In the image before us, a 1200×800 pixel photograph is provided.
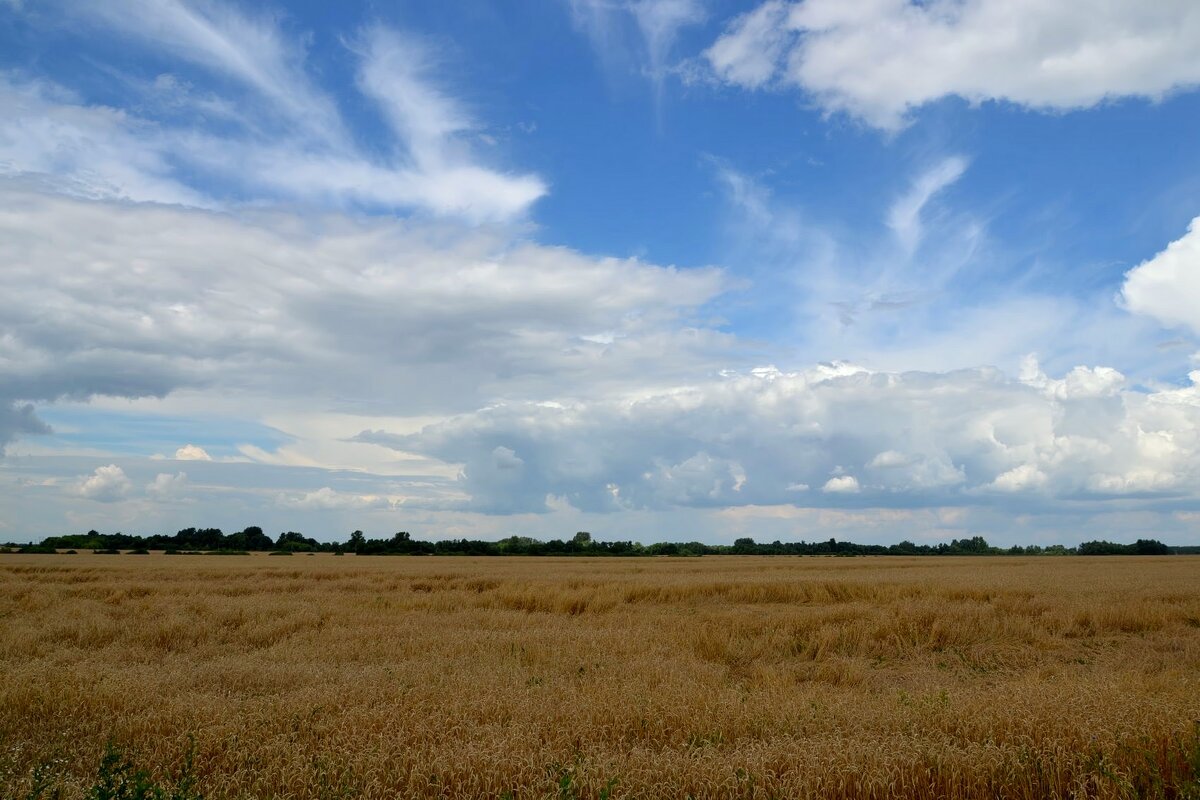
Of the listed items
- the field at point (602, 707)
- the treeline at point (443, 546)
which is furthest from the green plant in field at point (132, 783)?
the treeline at point (443, 546)

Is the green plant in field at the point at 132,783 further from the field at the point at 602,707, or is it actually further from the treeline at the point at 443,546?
the treeline at the point at 443,546

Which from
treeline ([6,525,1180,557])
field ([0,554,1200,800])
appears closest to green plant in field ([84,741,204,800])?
field ([0,554,1200,800])

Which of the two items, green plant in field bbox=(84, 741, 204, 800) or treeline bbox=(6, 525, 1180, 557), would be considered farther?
treeline bbox=(6, 525, 1180, 557)

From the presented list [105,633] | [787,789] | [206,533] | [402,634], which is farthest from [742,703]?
[206,533]

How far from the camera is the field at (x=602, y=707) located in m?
6.19

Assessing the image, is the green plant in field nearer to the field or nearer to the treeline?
the field

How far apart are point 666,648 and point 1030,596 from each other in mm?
16065

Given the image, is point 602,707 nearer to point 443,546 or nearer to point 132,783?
point 132,783

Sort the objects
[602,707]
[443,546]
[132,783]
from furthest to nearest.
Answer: [443,546], [602,707], [132,783]

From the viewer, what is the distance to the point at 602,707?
8.21 metres

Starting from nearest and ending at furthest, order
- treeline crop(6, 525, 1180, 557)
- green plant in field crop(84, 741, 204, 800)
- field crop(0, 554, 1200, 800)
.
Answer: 1. green plant in field crop(84, 741, 204, 800)
2. field crop(0, 554, 1200, 800)
3. treeline crop(6, 525, 1180, 557)

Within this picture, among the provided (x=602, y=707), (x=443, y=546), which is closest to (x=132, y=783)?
(x=602, y=707)

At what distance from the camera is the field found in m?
6.19

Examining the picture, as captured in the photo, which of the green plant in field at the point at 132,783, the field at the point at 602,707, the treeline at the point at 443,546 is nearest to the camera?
the green plant in field at the point at 132,783
